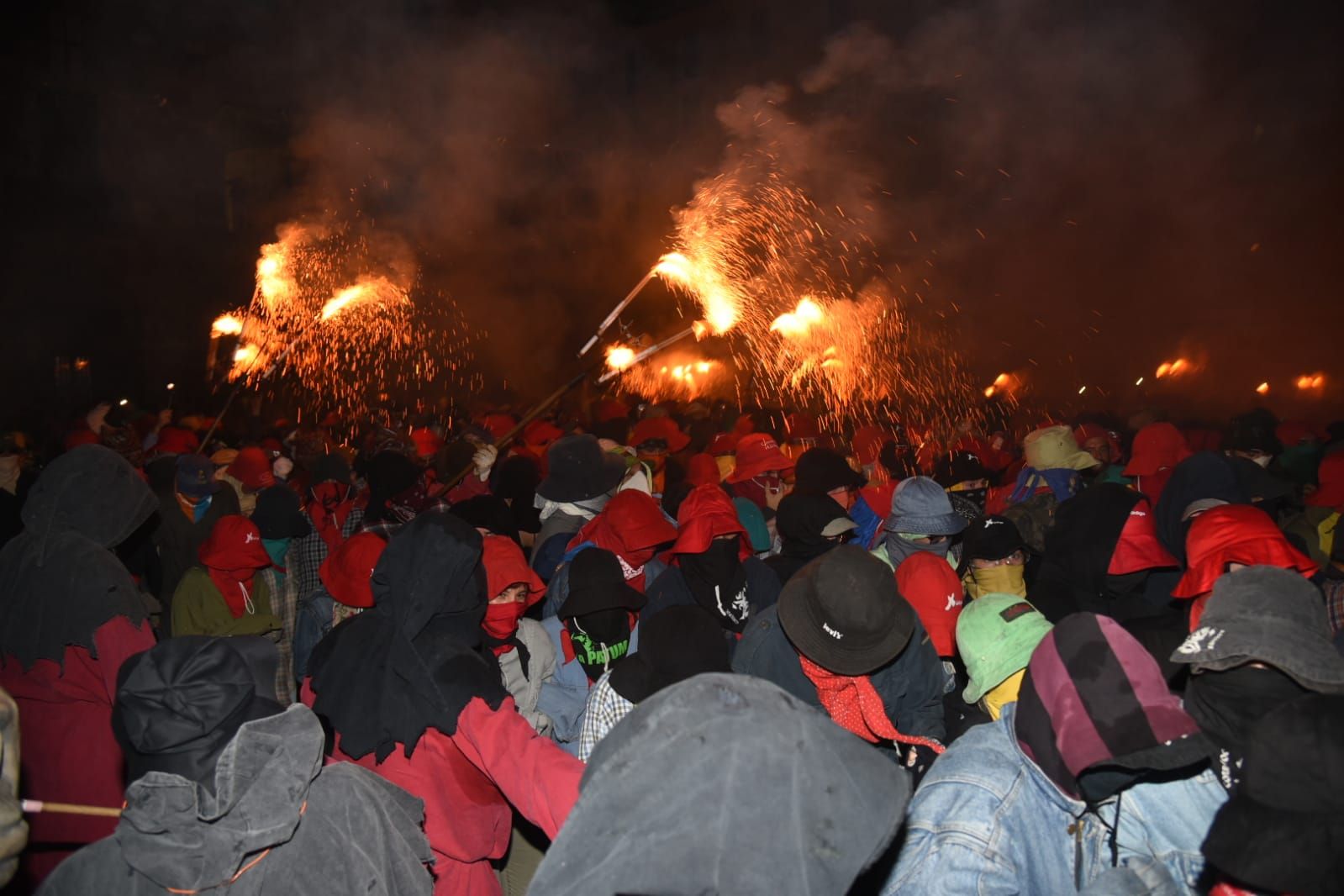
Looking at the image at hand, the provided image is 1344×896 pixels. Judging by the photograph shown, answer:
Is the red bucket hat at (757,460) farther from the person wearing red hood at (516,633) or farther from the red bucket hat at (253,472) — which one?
the red bucket hat at (253,472)

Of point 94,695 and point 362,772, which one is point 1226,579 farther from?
point 94,695

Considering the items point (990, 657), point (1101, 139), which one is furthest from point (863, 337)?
point (990, 657)

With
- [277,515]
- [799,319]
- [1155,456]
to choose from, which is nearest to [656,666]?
[277,515]

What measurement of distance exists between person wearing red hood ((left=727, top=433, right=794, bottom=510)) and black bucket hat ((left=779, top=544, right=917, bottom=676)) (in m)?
2.63

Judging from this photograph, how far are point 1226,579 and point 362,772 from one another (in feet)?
5.99

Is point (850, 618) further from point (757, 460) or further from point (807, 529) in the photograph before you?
point (757, 460)

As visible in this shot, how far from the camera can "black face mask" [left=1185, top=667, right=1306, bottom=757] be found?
1682 millimetres

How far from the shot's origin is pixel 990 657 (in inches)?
86.7

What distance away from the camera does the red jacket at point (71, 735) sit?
233cm

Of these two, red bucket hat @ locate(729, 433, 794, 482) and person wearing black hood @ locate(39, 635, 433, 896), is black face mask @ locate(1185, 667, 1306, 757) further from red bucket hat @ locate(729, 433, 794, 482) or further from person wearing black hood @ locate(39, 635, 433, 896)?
red bucket hat @ locate(729, 433, 794, 482)

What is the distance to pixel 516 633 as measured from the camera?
296cm

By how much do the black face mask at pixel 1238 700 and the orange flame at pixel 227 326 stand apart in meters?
13.9

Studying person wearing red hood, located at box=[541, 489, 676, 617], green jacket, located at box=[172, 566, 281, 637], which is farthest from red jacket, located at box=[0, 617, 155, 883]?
person wearing red hood, located at box=[541, 489, 676, 617]

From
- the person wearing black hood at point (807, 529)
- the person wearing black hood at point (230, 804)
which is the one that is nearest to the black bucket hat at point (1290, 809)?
the person wearing black hood at point (230, 804)
